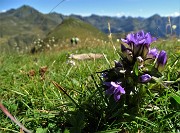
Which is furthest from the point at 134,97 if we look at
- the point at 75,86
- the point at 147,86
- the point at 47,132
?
the point at 75,86

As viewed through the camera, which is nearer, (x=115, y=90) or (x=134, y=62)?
(x=115, y=90)

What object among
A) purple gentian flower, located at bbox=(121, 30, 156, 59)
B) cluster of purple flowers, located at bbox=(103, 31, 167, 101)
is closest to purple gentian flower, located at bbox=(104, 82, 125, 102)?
cluster of purple flowers, located at bbox=(103, 31, 167, 101)

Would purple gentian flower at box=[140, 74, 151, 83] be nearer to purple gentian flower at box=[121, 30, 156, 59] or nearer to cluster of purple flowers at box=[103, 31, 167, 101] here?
cluster of purple flowers at box=[103, 31, 167, 101]

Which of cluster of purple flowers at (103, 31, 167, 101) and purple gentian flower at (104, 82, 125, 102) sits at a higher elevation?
cluster of purple flowers at (103, 31, 167, 101)

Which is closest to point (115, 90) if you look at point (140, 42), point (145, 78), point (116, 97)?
point (116, 97)

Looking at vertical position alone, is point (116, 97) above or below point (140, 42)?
below

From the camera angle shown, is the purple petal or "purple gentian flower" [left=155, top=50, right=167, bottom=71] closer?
the purple petal

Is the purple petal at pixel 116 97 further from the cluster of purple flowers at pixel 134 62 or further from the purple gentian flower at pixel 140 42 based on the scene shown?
the purple gentian flower at pixel 140 42

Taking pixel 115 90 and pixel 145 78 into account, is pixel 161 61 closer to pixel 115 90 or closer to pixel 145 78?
pixel 145 78

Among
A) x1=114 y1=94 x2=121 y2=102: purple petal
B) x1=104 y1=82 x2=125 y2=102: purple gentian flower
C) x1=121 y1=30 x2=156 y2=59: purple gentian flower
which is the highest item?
x1=121 y1=30 x2=156 y2=59: purple gentian flower
